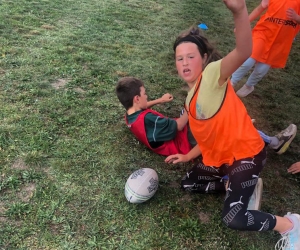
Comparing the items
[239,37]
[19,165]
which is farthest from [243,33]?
[19,165]

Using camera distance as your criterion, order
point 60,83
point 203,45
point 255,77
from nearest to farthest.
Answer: point 203,45 → point 60,83 → point 255,77

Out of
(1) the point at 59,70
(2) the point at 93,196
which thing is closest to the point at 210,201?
(2) the point at 93,196

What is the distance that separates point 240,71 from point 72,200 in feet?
8.52

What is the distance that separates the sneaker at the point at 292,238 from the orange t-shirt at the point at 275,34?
7.21ft

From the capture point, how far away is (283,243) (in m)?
2.33

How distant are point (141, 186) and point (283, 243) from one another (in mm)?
1054

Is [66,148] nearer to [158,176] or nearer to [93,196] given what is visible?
[93,196]

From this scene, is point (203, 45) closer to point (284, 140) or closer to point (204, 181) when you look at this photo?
point (204, 181)

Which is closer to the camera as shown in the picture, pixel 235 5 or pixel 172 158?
pixel 235 5

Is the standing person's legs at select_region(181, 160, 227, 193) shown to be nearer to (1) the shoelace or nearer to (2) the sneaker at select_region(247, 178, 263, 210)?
(2) the sneaker at select_region(247, 178, 263, 210)

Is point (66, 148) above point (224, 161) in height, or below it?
below

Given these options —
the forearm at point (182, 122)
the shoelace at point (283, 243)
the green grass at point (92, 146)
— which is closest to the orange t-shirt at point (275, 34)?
the green grass at point (92, 146)

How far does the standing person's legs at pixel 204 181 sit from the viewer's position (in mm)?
2756

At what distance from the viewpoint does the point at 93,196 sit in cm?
261
